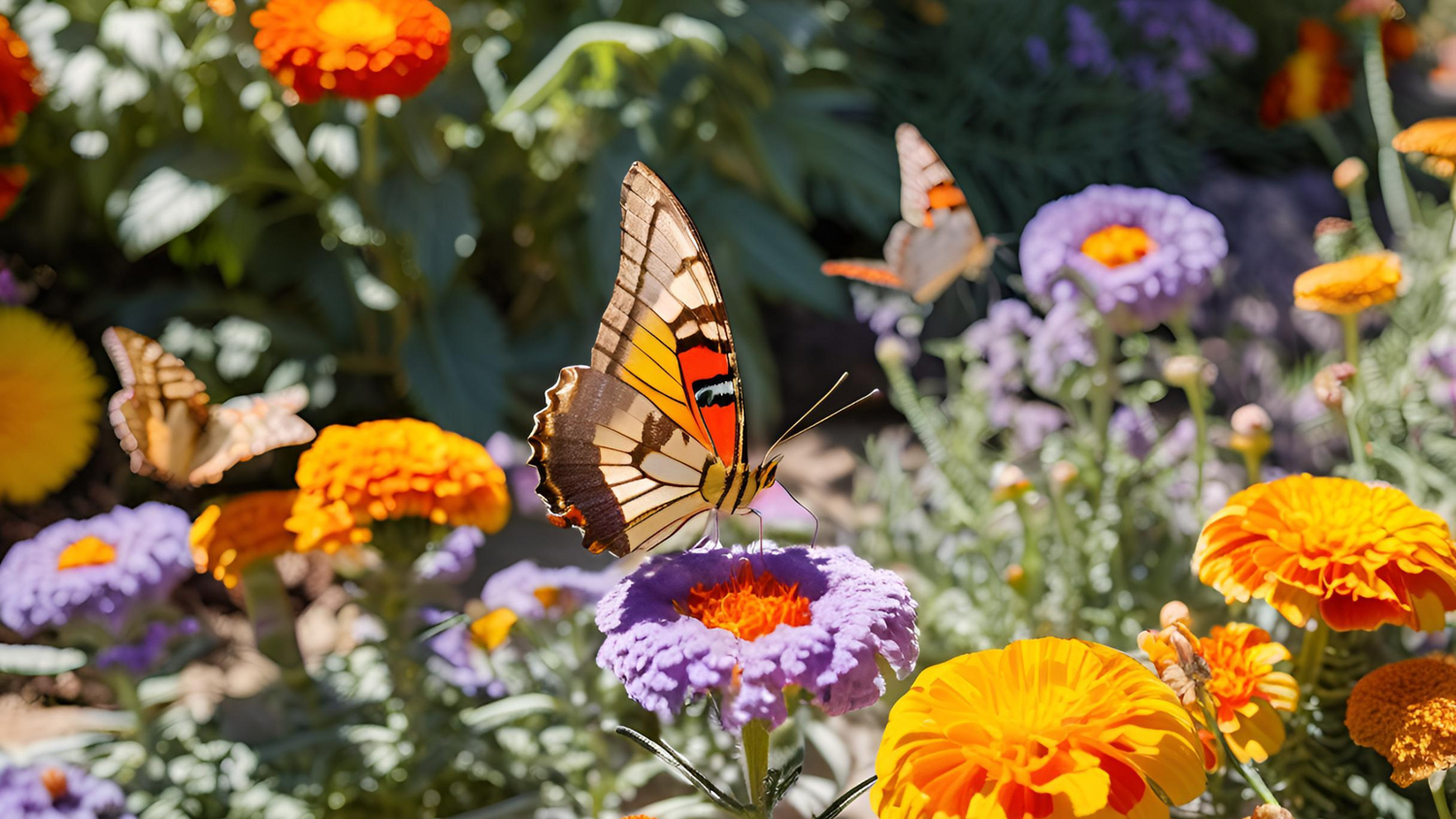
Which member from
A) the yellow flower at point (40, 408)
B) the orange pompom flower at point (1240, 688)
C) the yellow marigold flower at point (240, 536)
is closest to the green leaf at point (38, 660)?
the yellow marigold flower at point (240, 536)

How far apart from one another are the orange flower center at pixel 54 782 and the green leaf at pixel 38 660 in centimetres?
13

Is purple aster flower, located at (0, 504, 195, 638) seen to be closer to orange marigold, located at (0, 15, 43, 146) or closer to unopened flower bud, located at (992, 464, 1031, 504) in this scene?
orange marigold, located at (0, 15, 43, 146)

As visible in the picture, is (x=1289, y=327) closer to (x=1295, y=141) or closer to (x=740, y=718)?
(x=1295, y=141)

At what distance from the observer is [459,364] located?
2281mm

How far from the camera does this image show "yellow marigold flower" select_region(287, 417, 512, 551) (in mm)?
1235

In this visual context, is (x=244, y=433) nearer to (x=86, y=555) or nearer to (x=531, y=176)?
(x=86, y=555)

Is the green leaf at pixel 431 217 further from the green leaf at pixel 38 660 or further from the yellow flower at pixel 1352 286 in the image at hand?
the yellow flower at pixel 1352 286

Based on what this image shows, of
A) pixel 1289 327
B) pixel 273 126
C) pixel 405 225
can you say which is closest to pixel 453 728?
pixel 405 225

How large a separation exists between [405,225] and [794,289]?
1.02 m

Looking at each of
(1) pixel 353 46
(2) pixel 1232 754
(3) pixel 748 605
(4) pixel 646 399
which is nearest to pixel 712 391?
(4) pixel 646 399

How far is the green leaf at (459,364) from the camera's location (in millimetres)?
2211

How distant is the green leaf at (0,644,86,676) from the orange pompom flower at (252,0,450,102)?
862 mm

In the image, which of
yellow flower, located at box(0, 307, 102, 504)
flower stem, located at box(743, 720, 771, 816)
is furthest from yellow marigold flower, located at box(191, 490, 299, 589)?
yellow flower, located at box(0, 307, 102, 504)

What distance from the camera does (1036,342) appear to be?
170 cm
